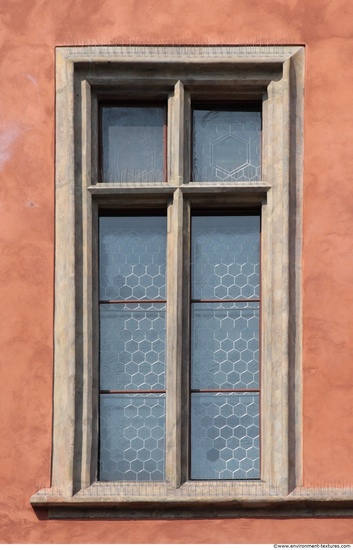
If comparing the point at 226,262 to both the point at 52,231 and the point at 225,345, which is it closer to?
the point at 225,345

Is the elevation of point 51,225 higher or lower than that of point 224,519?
higher

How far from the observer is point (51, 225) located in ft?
23.6

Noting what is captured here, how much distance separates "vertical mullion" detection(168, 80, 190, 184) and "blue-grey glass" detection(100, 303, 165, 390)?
754 millimetres

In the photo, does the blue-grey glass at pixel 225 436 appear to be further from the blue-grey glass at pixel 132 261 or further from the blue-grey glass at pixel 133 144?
the blue-grey glass at pixel 133 144

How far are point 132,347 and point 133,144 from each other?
1.17 m

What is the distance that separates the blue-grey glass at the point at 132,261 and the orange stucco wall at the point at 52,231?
1.14ft

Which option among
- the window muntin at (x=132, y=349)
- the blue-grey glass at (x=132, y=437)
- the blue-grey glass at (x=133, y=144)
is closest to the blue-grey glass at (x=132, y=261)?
the window muntin at (x=132, y=349)

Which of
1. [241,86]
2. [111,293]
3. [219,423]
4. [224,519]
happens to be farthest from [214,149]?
[224,519]

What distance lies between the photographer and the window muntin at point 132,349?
7.16 meters

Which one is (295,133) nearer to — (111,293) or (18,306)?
(111,293)

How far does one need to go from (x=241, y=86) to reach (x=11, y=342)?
1960mm

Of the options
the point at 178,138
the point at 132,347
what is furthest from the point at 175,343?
the point at 178,138

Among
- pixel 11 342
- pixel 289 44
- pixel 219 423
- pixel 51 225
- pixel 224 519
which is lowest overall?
pixel 224 519

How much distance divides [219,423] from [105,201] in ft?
4.63
